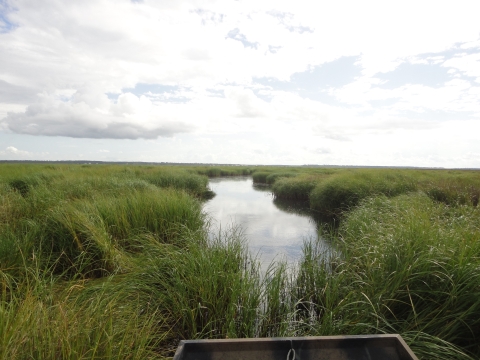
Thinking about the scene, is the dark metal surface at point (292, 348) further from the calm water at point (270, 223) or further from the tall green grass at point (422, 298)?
the calm water at point (270, 223)

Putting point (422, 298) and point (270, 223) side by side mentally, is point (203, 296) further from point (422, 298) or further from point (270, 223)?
point (270, 223)

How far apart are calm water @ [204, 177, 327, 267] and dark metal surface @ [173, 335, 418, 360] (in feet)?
14.3

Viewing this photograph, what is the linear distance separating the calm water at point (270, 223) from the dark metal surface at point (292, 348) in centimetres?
435

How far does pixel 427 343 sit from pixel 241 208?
13.2m

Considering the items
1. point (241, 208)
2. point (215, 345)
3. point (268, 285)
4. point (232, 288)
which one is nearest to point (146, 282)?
point (232, 288)

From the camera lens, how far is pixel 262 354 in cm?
179

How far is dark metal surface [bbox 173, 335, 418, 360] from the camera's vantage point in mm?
1783

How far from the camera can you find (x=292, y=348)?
1774 mm

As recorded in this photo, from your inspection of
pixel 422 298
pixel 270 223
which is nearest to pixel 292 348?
pixel 422 298

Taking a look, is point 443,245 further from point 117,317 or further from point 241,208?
point 241,208

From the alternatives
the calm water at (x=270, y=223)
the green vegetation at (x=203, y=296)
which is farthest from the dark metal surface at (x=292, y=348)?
the calm water at (x=270, y=223)

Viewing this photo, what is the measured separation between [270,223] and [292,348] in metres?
10.6

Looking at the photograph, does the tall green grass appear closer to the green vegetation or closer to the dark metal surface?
the green vegetation

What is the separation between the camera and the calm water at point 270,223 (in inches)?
326
